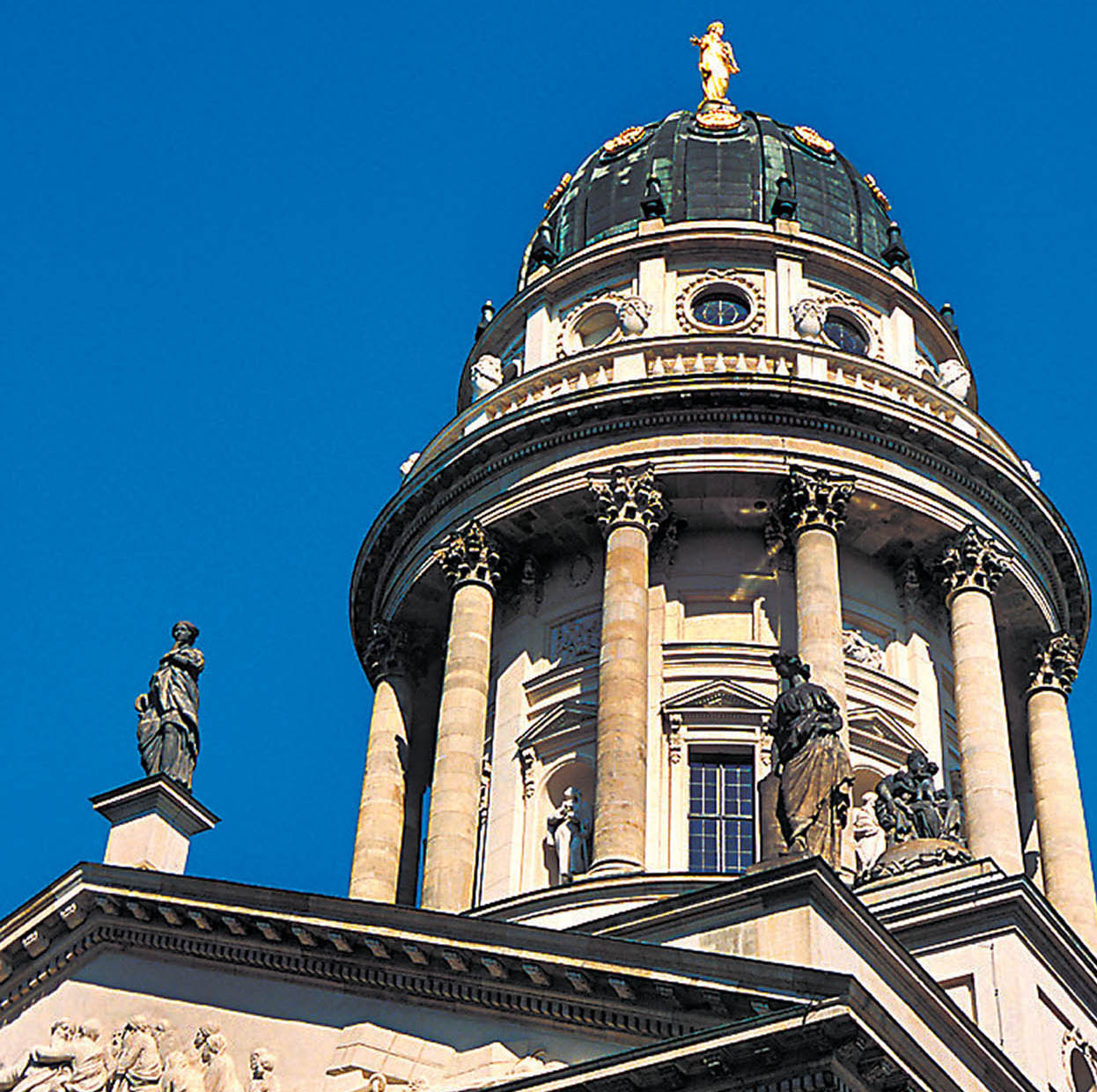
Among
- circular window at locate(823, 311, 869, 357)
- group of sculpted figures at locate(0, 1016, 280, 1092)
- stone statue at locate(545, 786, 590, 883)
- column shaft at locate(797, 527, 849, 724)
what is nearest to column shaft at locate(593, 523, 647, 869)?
stone statue at locate(545, 786, 590, 883)

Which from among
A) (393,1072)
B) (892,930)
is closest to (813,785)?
(892,930)

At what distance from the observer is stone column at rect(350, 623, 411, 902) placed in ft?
132

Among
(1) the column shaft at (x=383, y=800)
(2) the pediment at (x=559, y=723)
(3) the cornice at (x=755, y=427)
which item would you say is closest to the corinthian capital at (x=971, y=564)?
(3) the cornice at (x=755, y=427)

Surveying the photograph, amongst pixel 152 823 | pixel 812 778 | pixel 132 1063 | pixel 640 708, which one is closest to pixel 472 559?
pixel 640 708

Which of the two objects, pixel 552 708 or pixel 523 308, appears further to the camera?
pixel 523 308

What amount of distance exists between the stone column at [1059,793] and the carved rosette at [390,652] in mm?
11211

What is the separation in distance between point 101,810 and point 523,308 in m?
18.8

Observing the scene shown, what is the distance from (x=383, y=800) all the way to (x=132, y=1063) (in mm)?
15200

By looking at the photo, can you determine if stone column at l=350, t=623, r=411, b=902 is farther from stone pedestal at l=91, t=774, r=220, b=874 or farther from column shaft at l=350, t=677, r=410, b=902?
stone pedestal at l=91, t=774, r=220, b=874

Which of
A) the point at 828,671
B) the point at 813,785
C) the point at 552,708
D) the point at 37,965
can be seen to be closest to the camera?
the point at 813,785

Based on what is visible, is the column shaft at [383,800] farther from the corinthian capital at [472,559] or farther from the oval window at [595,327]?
the oval window at [595,327]

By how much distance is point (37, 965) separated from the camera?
28.2 metres

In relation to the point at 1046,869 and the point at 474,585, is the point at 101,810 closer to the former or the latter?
the point at 474,585

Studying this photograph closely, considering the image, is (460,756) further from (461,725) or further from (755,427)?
(755,427)
